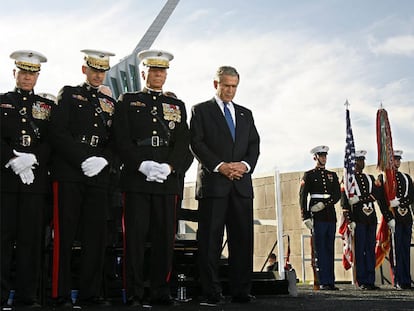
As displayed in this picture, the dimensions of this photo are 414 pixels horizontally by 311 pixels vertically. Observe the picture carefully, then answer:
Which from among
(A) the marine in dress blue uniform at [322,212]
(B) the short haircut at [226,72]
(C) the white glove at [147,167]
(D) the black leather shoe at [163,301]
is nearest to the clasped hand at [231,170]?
(C) the white glove at [147,167]

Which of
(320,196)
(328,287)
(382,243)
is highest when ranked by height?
(320,196)

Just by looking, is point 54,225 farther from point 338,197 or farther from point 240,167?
point 338,197

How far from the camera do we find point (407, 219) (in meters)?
7.57

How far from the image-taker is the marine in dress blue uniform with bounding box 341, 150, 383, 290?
761 cm

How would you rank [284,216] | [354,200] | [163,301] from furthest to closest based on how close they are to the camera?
[284,216]
[354,200]
[163,301]

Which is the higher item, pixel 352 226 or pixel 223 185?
pixel 223 185

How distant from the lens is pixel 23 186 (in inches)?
165

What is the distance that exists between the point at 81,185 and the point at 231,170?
105cm

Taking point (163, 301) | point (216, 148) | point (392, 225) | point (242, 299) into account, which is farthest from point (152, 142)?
point (392, 225)

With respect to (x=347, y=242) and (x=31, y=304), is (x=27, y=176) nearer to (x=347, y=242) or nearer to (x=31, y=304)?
(x=31, y=304)

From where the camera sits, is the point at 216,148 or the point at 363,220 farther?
the point at 363,220

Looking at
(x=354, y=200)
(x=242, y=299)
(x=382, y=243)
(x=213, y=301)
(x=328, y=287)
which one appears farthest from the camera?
(x=382, y=243)

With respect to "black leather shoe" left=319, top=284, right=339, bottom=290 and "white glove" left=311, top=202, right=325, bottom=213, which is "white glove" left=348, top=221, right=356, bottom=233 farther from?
"black leather shoe" left=319, top=284, right=339, bottom=290

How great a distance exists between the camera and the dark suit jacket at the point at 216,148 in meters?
4.52
